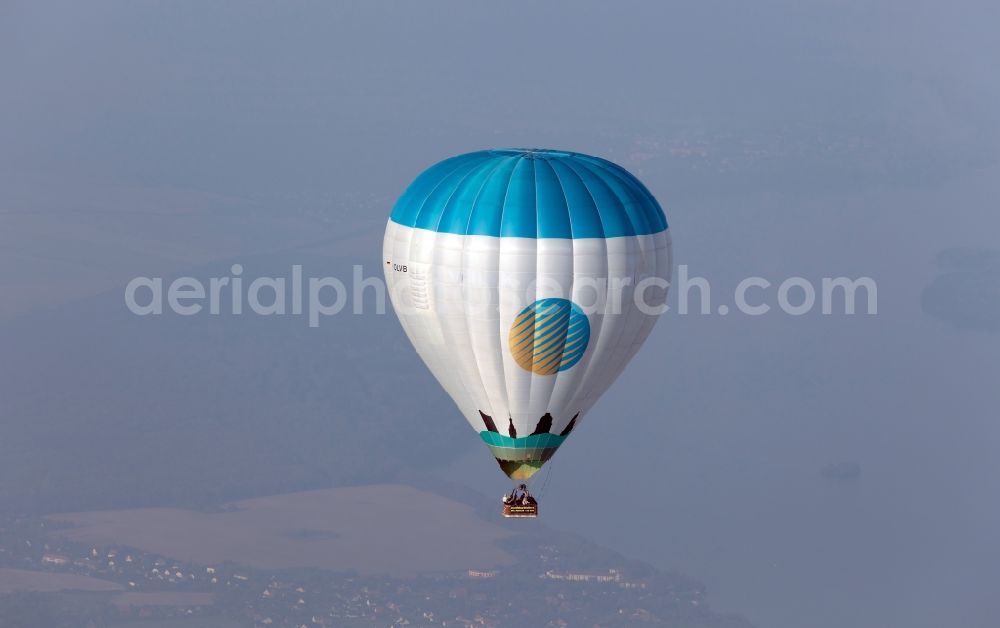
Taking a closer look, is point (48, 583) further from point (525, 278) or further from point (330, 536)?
point (525, 278)

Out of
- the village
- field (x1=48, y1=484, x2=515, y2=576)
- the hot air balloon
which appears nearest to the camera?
the hot air balloon

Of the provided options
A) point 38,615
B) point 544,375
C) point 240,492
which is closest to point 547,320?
point 544,375

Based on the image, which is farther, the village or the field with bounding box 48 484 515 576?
the field with bounding box 48 484 515 576

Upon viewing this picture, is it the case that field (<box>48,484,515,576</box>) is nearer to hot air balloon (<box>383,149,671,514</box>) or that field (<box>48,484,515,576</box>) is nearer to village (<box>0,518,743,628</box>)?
village (<box>0,518,743,628</box>)

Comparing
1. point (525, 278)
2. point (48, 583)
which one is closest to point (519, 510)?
point (525, 278)

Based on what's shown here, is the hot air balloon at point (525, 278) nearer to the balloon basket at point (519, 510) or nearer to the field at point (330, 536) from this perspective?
the balloon basket at point (519, 510)

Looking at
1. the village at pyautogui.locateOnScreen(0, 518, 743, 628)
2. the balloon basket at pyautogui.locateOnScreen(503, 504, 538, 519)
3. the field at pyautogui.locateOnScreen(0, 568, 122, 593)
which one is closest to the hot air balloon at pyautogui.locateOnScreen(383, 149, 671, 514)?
the balloon basket at pyautogui.locateOnScreen(503, 504, 538, 519)
